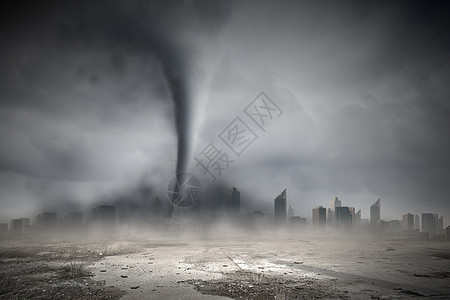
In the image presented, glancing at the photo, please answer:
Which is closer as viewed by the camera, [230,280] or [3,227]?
[230,280]

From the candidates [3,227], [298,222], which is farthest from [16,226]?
[298,222]

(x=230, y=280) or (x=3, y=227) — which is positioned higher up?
(x=230, y=280)

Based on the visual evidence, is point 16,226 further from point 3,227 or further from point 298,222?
point 298,222

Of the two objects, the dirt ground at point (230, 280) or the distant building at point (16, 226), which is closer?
the dirt ground at point (230, 280)

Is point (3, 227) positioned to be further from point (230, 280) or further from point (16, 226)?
point (230, 280)

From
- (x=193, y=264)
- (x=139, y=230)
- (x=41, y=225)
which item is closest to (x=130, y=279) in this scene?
(x=193, y=264)

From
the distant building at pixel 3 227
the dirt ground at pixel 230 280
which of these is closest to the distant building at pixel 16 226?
the distant building at pixel 3 227

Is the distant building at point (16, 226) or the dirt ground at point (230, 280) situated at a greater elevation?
the dirt ground at point (230, 280)

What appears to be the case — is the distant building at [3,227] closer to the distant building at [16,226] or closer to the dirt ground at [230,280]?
the distant building at [16,226]

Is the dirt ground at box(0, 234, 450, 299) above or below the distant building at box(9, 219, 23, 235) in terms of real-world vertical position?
above

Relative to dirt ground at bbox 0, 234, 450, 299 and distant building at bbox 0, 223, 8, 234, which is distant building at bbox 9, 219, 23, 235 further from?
dirt ground at bbox 0, 234, 450, 299

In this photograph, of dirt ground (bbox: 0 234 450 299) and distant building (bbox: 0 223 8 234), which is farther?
distant building (bbox: 0 223 8 234)

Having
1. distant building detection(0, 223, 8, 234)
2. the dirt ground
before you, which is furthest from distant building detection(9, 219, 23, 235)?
the dirt ground
